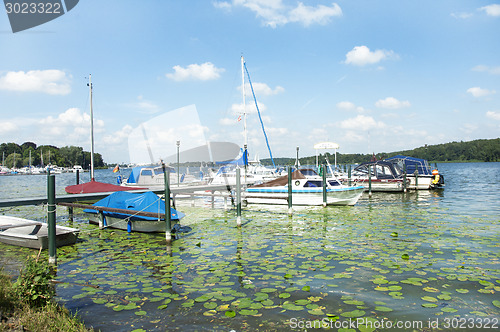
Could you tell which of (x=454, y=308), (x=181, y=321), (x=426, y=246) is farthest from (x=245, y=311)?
Answer: (x=426, y=246)

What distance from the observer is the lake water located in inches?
229

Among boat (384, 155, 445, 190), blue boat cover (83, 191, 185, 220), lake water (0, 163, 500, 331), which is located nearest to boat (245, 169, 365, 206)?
lake water (0, 163, 500, 331)

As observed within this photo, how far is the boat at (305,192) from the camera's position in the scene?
70.9ft

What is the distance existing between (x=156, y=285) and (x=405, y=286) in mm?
5519

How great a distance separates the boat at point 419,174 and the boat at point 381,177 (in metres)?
0.94

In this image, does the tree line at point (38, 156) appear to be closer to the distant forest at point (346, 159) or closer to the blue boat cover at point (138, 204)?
the distant forest at point (346, 159)

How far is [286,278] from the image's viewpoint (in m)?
7.87

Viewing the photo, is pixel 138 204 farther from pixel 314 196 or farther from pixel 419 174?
pixel 419 174

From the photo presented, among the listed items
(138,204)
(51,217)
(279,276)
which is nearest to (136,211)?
(138,204)

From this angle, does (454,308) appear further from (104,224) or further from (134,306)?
(104,224)

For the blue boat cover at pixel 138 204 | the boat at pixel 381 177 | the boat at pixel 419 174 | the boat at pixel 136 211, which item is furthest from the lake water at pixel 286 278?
the boat at pixel 419 174

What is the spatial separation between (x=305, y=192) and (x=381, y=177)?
17.4 metres

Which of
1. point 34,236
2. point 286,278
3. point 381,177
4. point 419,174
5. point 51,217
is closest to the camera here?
point 286,278

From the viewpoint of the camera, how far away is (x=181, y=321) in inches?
228
